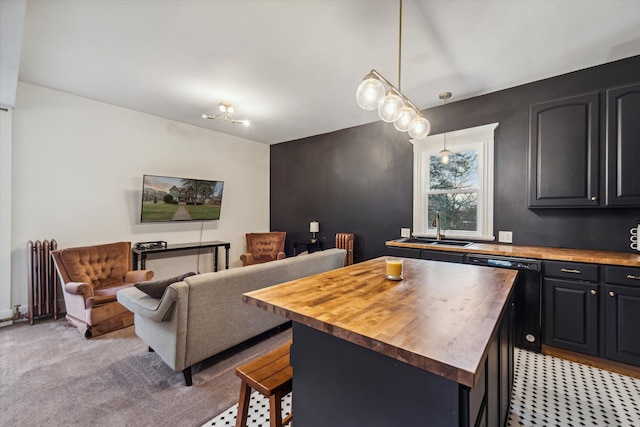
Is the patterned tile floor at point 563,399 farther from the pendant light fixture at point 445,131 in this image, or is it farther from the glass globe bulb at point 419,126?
the pendant light fixture at point 445,131

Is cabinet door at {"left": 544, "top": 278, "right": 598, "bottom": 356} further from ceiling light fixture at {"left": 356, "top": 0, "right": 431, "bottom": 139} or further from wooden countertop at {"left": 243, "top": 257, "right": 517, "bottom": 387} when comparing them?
ceiling light fixture at {"left": 356, "top": 0, "right": 431, "bottom": 139}

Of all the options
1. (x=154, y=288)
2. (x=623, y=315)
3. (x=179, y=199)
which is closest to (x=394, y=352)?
(x=154, y=288)

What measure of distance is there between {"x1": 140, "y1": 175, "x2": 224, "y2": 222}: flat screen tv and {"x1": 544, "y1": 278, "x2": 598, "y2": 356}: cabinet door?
4.70 m

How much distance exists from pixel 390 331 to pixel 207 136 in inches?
193

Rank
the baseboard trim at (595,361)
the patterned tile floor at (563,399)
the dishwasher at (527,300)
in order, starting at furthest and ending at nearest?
the dishwasher at (527,300) < the baseboard trim at (595,361) < the patterned tile floor at (563,399)

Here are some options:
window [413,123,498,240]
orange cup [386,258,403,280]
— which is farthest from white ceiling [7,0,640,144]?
orange cup [386,258,403,280]

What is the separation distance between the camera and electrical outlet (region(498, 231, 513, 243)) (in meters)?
3.10

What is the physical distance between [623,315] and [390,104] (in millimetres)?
2561

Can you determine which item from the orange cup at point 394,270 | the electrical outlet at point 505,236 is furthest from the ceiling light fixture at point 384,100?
the electrical outlet at point 505,236

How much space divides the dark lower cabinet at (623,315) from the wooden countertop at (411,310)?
1191mm

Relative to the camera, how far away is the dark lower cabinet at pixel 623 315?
2105mm

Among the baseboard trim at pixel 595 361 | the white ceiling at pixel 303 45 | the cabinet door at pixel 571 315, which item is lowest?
the baseboard trim at pixel 595 361

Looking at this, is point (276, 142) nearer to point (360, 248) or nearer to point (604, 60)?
point (360, 248)

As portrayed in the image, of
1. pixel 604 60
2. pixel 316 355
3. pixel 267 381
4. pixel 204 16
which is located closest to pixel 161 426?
pixel 267 381
